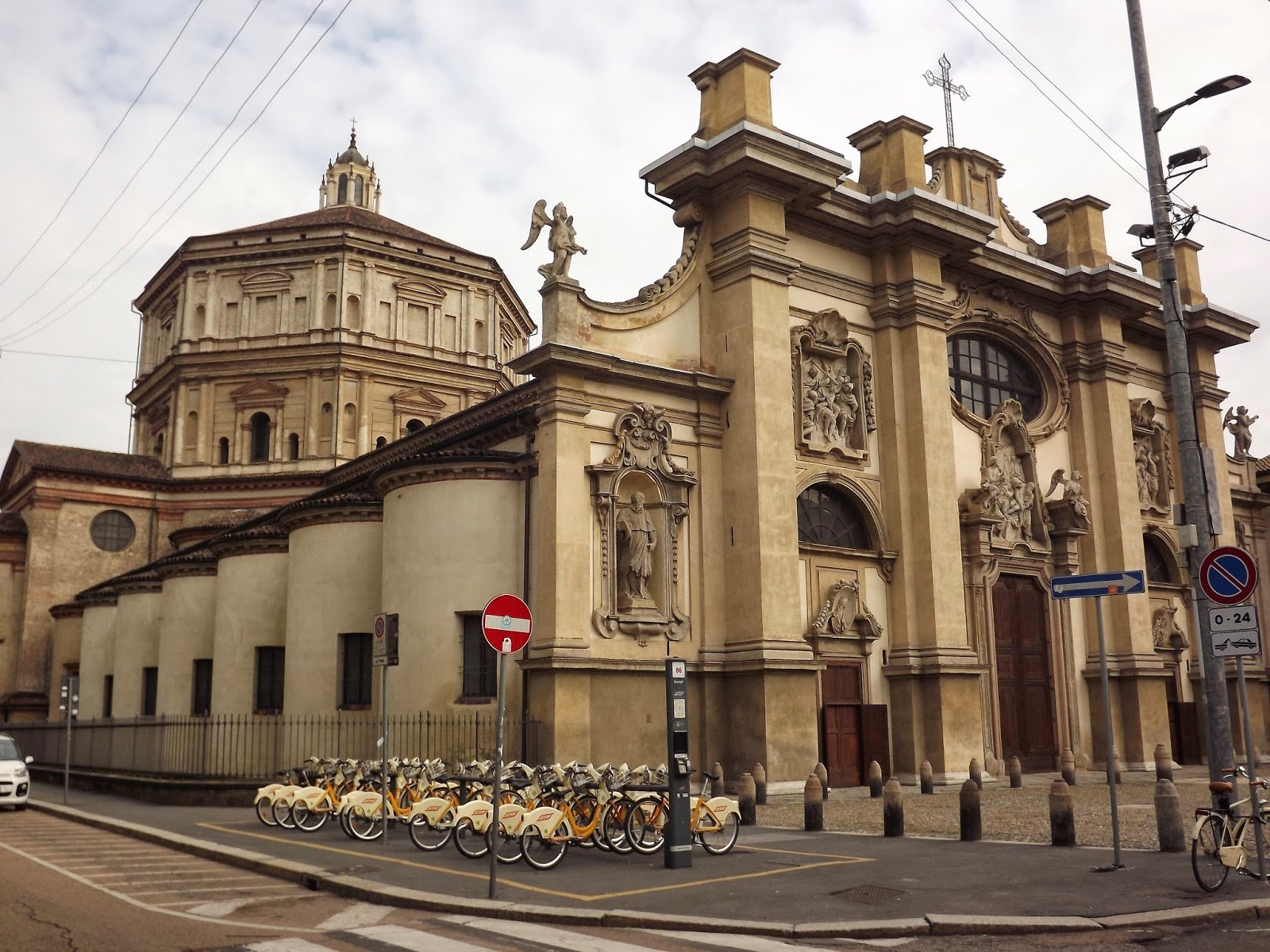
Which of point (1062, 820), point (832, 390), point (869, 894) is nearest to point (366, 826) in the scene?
point (869, 894)

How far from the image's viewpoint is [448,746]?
19.5 meters

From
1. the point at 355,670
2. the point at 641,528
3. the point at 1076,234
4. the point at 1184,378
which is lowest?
the point at 355,670

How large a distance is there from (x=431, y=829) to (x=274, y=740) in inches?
425

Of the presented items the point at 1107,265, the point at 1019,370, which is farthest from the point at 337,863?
the point at 1107,265

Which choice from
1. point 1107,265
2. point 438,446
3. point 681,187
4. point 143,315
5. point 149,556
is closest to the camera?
point 681,187

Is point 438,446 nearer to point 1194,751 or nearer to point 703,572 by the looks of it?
point 703,572

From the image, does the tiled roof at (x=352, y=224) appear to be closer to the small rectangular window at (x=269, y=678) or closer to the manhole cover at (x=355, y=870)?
the small rectangular window at (x=269, y=678)

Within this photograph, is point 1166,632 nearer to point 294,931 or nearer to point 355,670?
point 355,670

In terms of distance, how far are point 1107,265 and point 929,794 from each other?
50.1 ft

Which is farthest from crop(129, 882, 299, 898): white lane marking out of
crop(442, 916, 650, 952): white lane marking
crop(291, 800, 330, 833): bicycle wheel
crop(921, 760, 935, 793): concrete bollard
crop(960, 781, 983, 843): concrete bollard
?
crop(921, 760, 935, 793): concrete bollard

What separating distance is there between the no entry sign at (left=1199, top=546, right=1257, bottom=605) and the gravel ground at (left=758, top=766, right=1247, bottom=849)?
353cm

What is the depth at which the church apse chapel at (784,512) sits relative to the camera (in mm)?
20094

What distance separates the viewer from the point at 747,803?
1639 cm

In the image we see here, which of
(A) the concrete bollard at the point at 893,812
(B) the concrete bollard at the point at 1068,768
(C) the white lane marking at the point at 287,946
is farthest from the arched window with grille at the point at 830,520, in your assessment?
(C) the white lane marking at the point at 287,946
